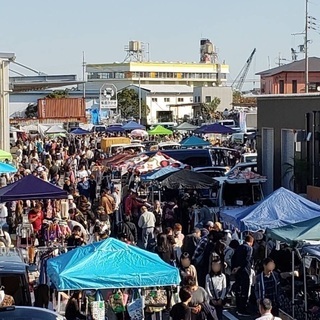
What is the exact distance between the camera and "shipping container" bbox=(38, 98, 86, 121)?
6650 cm

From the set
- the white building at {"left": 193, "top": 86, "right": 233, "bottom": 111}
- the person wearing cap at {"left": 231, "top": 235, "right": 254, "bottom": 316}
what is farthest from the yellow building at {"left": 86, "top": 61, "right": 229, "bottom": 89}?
the person wearing cap at {"left": 231, "top": 235, "right": 254, "bottom": 316}

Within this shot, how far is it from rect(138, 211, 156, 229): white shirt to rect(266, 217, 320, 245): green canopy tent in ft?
20.2

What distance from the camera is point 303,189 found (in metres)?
24.2

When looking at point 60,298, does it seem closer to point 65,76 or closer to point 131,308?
point 131,308

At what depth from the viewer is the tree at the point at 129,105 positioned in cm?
11206

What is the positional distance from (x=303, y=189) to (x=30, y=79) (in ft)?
79.0

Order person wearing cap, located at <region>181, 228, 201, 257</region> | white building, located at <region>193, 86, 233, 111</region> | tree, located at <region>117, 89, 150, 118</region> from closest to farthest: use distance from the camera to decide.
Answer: person wearing cap, located at <region>181, 228, 201, 257</region>
tree, located at <region>117, 89, 150, 118</region>
white building, located at <region>193, 86, 233, 111</region>

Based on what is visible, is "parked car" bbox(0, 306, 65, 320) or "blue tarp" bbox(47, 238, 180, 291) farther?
"blue tarp" bbox(47, 238, 180, 291)

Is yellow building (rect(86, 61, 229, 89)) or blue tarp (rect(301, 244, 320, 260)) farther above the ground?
yellow building (rect(86, 61, 229, 89))

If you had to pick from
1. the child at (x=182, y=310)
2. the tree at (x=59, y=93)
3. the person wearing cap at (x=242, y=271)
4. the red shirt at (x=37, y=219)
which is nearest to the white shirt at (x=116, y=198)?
the red shirt at (x=37, y=219)

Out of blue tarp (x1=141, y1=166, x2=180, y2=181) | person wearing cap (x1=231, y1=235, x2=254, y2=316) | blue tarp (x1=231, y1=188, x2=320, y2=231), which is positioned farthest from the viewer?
blue tarp (x1=141, y1=166, x2=180, y2=181)

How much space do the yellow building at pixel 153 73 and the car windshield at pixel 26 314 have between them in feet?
476

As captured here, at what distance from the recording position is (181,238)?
55.2 ft

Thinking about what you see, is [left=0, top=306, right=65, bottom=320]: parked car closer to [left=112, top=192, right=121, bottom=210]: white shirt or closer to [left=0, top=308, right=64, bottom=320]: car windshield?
[left=0, top=308, right=64, bottom=320]: car windshield
